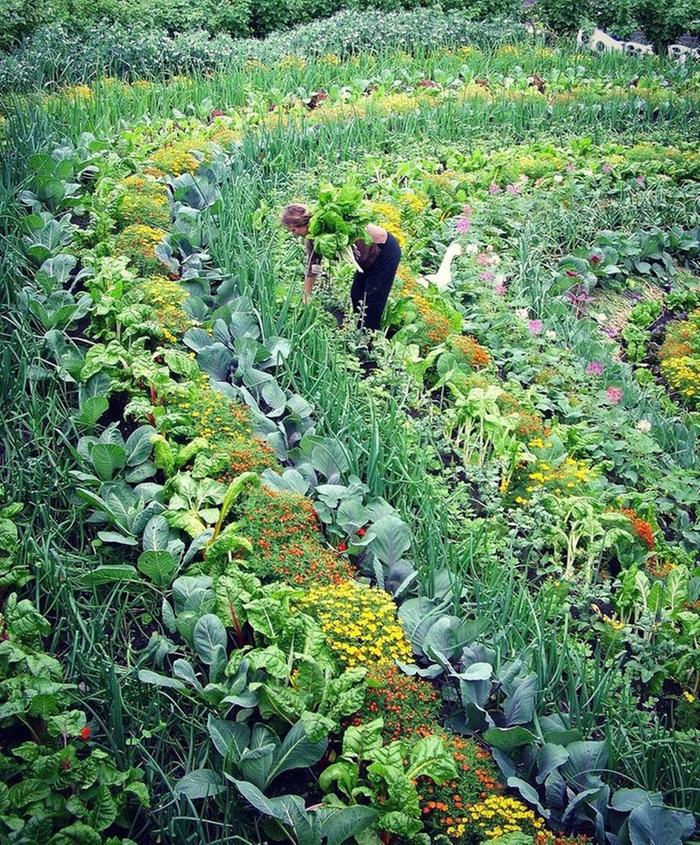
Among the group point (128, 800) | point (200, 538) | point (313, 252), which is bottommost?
point (128, 800)

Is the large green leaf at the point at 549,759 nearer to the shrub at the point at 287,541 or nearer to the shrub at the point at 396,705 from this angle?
the shrub at the point at 396,705

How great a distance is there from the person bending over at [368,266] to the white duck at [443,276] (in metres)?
0.78

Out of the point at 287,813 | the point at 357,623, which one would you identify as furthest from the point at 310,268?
the point at 287,813

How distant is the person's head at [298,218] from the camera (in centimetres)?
475

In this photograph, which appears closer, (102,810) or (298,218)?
(102,810)

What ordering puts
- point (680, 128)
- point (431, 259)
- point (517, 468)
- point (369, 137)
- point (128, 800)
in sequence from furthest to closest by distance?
point (680, 128), point (369, 137), point (431, 259), point (517, 468), point (128, 800)

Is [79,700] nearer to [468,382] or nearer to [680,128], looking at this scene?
[468,382]

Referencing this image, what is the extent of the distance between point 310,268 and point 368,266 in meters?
0.37

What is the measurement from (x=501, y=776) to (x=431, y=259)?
14.0 feet

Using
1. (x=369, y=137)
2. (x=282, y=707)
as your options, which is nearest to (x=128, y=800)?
(x=282, y=707)

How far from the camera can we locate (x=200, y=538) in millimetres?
3289

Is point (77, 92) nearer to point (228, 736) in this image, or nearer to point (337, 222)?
point (337, 222)

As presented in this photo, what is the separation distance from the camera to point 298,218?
4.75m

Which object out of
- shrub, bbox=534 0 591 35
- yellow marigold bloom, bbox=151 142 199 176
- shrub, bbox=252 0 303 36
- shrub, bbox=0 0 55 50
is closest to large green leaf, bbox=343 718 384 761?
yellow marigold bloom, bbox=151 142 199 176
